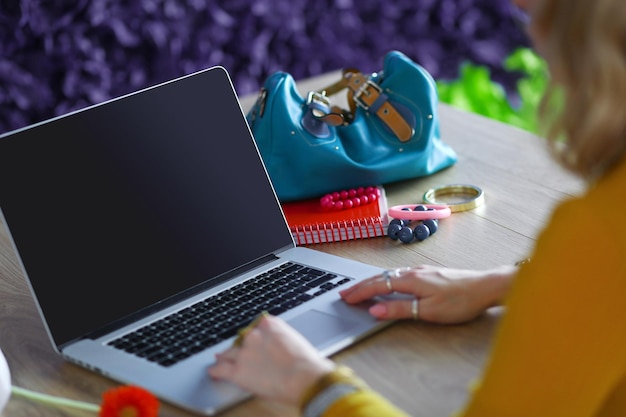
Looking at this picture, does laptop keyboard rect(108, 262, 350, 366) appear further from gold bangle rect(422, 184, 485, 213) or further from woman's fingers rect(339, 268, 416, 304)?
gold bangle rect(422, 184, 485, 213)

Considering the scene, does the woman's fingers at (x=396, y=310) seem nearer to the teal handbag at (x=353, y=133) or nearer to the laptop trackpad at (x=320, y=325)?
the laptop trackpad at (x=320, y=325)

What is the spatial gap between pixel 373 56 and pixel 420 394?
2.70 metres

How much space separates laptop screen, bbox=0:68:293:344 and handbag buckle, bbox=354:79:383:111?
0.34 metres

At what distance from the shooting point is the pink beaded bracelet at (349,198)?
146 cm

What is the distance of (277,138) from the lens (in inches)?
60.2

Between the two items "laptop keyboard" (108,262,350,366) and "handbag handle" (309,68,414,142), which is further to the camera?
"handbag handle" (309,68,414,142)

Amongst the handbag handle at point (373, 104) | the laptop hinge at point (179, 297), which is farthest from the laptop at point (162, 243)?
the handbag handle at point (373, 104)

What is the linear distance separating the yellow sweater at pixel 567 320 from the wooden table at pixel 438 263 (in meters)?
0.13

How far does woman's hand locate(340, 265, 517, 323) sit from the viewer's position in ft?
3.51

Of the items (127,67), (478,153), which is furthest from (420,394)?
(127,67)

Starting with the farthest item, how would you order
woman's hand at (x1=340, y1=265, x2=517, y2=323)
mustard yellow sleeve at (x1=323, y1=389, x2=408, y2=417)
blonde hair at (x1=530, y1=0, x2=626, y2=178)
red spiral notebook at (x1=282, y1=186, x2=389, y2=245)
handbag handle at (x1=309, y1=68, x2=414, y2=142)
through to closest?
handbag handle at (x1=309, y1=68, x2=414, y2=142) < red spiral notebook at (x1=282, y1=186, x2=389, y2=245) < woman's hand at (x1=340, y1=265, x2=517, y2=323) < mustard yellow sleeve at (x1=323, y1=389, x2=408, y2=417) < blonde hair at (x1=530, y1=0, x2=626, y2=178)

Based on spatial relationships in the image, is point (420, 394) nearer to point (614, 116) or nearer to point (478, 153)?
point (614, 116)

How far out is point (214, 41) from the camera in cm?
311

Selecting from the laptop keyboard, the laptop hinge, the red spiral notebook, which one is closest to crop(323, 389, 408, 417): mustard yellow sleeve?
the laptop keyboard
